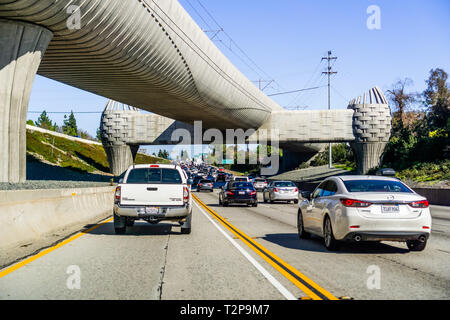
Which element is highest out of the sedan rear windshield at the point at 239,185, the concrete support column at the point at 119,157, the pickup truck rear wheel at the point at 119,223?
the concrete support column at the point at 119,157

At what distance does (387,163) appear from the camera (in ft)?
229

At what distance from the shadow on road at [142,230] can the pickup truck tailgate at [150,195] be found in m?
1.24

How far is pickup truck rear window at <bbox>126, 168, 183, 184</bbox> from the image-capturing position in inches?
588

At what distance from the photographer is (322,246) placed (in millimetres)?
12219

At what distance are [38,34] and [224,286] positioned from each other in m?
19.1

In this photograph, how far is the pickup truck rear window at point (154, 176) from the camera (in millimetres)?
14930

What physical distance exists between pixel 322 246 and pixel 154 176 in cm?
537

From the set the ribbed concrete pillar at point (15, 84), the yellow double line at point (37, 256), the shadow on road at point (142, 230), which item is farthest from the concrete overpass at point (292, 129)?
the yellow double line at point (37, 256)

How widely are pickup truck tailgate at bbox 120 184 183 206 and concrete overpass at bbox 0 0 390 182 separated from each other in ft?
34.1

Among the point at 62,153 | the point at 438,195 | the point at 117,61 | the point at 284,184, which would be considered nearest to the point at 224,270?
the point at 117,61
